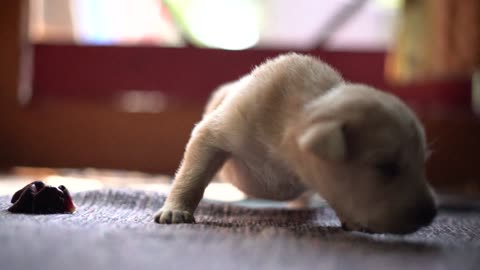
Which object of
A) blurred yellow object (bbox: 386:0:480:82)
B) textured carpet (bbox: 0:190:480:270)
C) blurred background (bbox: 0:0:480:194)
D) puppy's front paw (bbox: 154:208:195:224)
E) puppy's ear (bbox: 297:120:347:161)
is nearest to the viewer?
textured carpet (bbox: 0:190:480:270)

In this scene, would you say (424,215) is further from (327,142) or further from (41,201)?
(41,201)

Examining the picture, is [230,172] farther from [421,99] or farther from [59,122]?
[421,99]

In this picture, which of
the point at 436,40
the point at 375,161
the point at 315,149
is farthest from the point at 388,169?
the point at 436,40

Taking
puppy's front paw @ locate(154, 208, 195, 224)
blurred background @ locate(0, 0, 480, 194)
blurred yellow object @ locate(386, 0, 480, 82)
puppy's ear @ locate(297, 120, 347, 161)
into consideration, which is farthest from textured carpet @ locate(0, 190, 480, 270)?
blurred background @ locate(0, 0, 480, 194)

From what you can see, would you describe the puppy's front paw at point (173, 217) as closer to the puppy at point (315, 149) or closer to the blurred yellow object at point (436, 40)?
the puppy at point (315, 149)

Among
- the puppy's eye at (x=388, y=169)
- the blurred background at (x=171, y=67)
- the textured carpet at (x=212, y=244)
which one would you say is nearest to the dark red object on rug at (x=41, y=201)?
the textured carpet at (x=212, y=244)

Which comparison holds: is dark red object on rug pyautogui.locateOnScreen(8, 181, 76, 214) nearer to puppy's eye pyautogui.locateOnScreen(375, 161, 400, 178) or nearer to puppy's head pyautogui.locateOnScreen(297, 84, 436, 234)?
puppy's head pyautogui.locateOnScreen(297, 84, 436, 234)

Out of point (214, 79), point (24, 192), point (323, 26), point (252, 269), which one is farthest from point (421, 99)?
point (252, 269)
